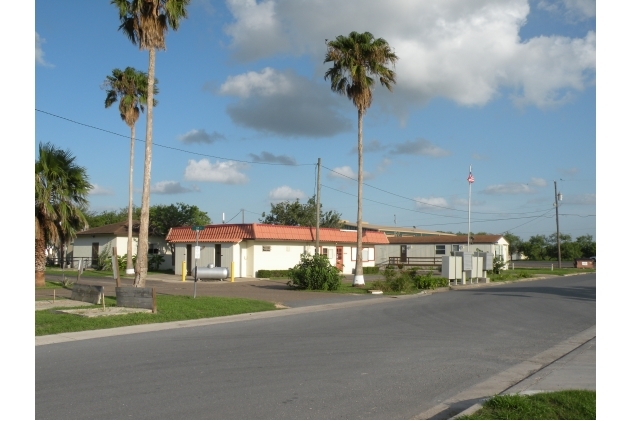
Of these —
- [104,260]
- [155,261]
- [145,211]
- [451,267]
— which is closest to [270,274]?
[451,267]

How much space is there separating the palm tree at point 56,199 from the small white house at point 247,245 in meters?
12.5

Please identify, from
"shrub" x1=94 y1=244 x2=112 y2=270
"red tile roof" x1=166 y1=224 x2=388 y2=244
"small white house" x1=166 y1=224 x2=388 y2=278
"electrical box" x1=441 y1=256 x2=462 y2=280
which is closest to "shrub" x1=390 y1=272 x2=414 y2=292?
"electrical box" x1=441 y1=256 x2=462 y2=280

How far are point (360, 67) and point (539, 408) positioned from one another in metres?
26.5

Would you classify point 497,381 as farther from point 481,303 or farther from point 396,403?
point 481,303

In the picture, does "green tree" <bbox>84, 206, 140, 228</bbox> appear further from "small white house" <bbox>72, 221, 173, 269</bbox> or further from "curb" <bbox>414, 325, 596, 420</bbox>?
"curb" <bbox>414, 325, 596, 420</bbox>

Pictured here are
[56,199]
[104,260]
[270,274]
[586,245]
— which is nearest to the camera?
[56,199]

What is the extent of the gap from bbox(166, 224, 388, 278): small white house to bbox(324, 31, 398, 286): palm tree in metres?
9.02

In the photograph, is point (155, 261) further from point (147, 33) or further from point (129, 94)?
point (147, 33)

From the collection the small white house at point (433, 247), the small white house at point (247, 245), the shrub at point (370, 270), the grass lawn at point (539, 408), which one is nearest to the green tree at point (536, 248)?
the small white house at point (433, 247)

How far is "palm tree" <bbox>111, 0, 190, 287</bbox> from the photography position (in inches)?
843

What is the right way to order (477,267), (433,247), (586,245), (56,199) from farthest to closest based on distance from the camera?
(586,245) < (433,247) < (477,267) < (56,199)

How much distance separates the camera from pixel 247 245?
128 feet

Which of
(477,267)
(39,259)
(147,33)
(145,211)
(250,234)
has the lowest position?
(477,267)

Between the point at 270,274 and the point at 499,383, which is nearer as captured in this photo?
the point at 499,383
